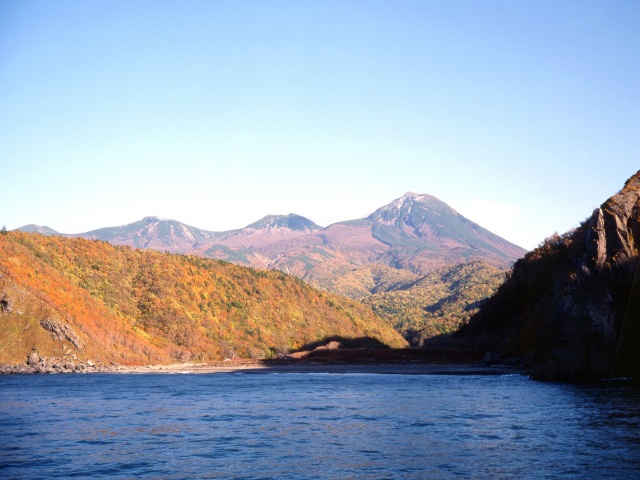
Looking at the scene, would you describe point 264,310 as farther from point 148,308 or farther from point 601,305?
point 601,305

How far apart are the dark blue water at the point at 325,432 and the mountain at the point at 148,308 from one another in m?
26.9

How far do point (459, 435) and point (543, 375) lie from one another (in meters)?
31.4

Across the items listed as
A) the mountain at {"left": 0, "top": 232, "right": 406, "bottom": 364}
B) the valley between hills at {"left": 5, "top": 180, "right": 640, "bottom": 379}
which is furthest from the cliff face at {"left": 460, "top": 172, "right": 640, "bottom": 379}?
the mountain at {"left": 0, "top": 232, "right": 406, "bottom": 364}

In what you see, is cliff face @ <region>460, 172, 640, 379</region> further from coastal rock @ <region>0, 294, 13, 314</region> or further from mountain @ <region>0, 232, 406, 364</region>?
coastal rock @ <region>0, 294, 13, 314</region>

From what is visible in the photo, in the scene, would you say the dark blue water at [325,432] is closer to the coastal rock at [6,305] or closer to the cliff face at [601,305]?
the cliff face at [601,305]

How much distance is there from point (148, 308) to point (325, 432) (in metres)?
→ 78.8

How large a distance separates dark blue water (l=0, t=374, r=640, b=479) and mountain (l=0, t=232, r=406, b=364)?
1061 inches

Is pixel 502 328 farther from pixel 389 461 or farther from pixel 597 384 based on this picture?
pixel 389 461

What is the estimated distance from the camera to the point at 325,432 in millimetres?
30391

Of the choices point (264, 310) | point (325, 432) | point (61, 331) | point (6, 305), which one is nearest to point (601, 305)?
point (325, 432)

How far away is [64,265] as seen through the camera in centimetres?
9975

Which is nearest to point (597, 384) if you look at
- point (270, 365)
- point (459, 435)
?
point (459, 435)

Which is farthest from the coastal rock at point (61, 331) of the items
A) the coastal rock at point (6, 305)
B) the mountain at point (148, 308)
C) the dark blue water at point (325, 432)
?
the dark blue water at point (325, 432)

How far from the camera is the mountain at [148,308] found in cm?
7694
